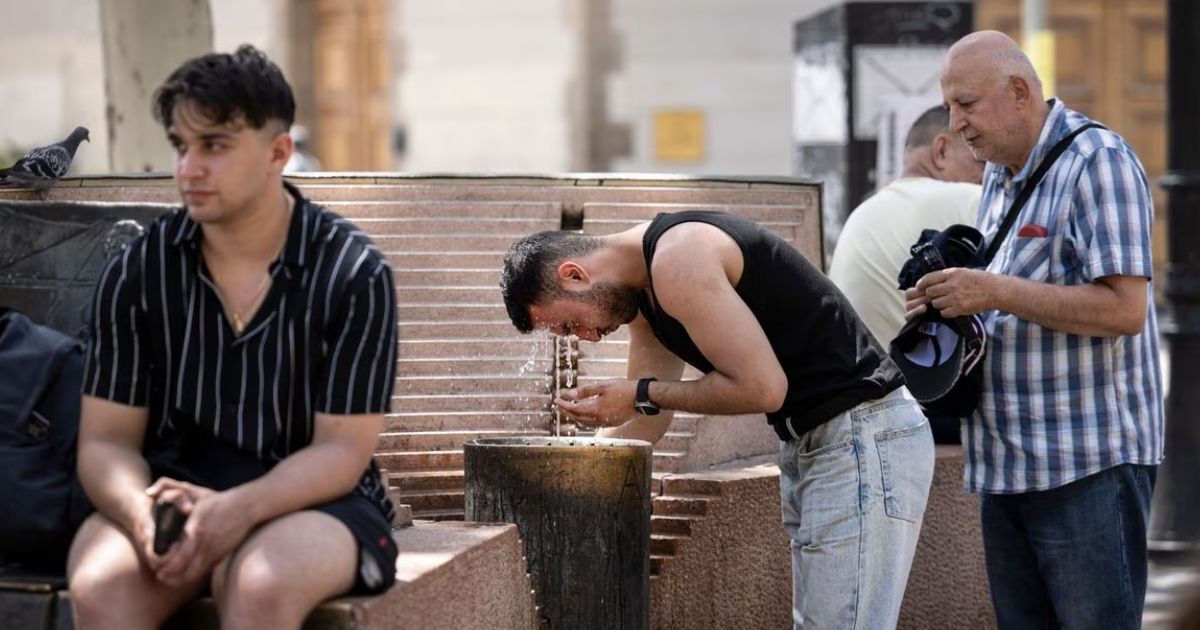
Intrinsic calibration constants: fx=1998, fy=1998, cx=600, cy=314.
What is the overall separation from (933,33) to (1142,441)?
5.06 m

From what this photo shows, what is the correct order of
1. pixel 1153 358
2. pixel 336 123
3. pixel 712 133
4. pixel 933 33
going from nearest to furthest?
pixel 1153 358
pixel 933 33
pixel 712 133
pixel 336 123

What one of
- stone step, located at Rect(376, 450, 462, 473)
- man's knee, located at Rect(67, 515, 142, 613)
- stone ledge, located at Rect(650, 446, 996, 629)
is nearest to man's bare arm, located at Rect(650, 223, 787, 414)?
man's knee, located at Rect(67, 515, 142, 613)

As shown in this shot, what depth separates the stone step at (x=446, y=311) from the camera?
20.5 ft

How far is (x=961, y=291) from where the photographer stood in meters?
4.67

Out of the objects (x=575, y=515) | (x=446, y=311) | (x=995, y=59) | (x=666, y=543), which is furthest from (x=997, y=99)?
(x=446, y=311)

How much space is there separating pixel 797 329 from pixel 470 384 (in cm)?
184

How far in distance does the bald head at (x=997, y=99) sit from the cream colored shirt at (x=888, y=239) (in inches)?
60.1

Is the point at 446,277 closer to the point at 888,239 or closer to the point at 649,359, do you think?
the point at 888,239

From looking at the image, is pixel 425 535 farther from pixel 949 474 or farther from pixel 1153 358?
pixel 949 474

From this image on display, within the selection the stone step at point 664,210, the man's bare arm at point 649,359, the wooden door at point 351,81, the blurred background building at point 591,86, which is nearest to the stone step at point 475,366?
the stone step at point 664,210

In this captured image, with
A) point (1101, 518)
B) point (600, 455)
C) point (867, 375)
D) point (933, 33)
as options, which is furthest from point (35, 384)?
point (933, 33)

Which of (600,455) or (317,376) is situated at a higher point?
(317,376)

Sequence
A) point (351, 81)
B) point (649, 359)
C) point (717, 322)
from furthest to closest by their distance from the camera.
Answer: point (351, 81), point (649, 359), point (717, 322)

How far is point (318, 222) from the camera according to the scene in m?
3.86
